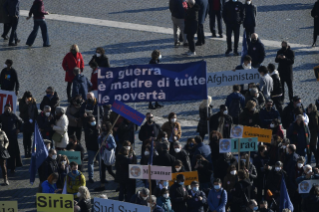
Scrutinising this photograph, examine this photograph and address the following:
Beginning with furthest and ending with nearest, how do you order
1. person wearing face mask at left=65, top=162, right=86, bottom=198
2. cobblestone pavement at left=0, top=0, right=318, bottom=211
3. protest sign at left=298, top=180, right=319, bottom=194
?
cobblestone pavement at left=0, top=0, right=318, bottom=211 → person wearing face mask at left=65, top=162, right=86, bottom=198 → protest sign at left=298, top=180, right=319, bottom=194

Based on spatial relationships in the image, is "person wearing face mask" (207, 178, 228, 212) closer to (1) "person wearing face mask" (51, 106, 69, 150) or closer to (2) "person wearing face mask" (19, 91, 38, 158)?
(1) "person wearing face mask" (51, 106, 69, 150)

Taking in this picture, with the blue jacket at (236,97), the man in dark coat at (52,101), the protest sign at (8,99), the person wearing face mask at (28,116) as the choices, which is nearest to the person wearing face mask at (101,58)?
the man in dark coat at (52,101)

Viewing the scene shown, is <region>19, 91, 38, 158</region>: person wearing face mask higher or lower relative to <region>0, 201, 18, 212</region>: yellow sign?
higher

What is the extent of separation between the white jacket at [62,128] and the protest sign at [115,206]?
3.82 meters

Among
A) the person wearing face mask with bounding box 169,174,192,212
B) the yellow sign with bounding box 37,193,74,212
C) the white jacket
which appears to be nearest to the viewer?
the yellow sign with bounding box 37,193,74,212

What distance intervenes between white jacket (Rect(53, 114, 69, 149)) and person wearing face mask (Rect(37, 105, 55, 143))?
20 cm

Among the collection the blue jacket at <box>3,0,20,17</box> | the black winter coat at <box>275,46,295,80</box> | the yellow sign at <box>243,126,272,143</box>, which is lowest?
the yellow sign at <box>243,126,272,143</box>

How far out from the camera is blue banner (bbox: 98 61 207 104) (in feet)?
47.8

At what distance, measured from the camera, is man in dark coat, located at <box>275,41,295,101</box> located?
18.4 metres

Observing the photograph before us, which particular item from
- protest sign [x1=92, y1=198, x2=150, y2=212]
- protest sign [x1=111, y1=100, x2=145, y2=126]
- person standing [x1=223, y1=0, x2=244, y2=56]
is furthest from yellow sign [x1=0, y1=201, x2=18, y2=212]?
person standing [x1=223, y1=0, x2=244, y2=56]

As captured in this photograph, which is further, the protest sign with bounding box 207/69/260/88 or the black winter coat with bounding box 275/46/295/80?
the black winter coat with bounding box 275/46/295/80

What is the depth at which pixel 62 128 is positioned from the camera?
1570cm

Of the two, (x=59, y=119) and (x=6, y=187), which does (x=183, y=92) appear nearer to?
(x=59, y=119)

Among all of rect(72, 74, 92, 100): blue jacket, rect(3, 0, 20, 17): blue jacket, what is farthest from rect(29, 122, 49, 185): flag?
rect(3, 0, 20, 17): blue jacket
